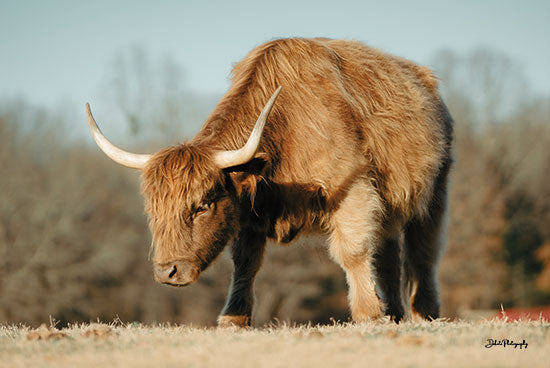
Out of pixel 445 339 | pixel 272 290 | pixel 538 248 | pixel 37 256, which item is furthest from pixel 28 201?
pixel 445 339

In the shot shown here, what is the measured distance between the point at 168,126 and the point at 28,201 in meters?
9.05

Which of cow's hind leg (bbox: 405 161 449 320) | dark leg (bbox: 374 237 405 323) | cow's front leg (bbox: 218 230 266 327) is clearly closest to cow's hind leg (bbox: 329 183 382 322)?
cow's front leg (bbox: 218 230 266 327)

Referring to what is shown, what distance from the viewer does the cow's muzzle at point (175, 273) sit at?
5.45 metres

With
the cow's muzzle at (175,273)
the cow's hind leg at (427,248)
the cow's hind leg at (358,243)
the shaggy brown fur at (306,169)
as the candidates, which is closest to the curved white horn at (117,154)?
the shaggy brown fur at (306,169)

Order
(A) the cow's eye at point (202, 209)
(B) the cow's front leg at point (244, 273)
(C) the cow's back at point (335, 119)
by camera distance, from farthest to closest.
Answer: (B) the cow's front leg at point (244, 273) < (C) the cow's back at point (335, 119) < (A) the cow's eye at point (202, 209)

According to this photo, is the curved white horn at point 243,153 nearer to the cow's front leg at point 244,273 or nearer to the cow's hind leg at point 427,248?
the cow's front leg at point 244,273

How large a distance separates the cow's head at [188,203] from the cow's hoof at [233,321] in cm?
106

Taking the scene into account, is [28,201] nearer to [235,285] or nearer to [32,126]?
[32,126]

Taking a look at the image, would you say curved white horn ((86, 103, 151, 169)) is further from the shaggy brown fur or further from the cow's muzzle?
the cow's muzzle

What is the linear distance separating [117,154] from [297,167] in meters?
1.70

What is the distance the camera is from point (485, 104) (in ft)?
109

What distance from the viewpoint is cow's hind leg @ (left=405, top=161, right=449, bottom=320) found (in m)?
8.21

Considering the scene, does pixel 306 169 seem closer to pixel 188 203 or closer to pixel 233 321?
pixel 188 203

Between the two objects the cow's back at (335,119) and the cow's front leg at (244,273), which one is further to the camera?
the cow's front leg at (244,273)
